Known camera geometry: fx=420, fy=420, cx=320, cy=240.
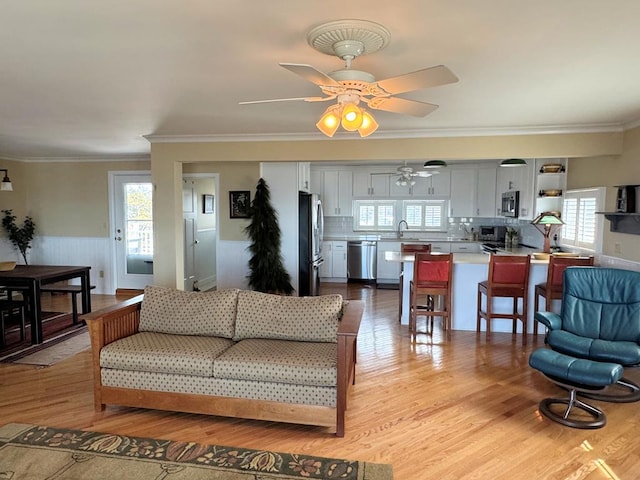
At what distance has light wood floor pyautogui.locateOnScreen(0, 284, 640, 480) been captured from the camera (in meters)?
2.46

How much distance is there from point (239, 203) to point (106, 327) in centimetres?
371

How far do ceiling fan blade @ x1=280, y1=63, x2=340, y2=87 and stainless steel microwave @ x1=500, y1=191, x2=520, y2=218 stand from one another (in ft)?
17.1

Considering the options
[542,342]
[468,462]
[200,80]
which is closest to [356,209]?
[542,342]

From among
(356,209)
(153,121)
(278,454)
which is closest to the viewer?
(278,454)

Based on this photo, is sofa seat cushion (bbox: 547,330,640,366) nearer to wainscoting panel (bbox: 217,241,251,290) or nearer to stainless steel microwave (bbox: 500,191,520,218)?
stainless steel microwave (bbox: 500,191,520,218)

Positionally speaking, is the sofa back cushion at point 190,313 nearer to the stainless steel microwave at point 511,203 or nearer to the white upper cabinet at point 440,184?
the stainless steel microwave at point 511,203

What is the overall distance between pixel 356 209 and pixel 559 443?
615 centimetres

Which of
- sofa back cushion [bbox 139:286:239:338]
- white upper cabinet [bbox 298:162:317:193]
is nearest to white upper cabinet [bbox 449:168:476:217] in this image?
white upper cabinet [bbox 298:162:317:193]

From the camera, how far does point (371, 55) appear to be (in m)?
2.44

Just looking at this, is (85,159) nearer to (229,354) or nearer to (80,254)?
(80,254)

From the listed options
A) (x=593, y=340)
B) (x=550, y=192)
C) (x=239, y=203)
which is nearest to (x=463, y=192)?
(x=550, y=192)

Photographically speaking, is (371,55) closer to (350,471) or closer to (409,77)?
(409,77)

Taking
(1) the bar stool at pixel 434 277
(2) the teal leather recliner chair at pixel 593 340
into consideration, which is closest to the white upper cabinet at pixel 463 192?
(1) the bar stool at pixel 434 277

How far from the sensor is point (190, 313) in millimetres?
3316
